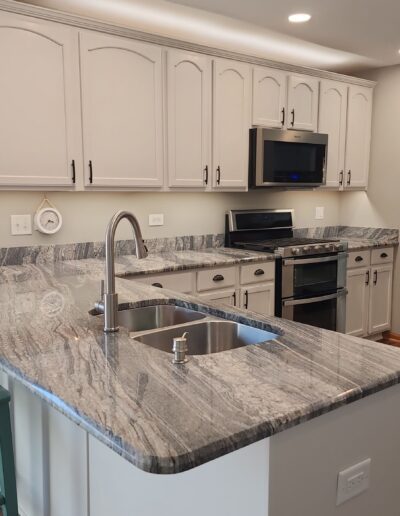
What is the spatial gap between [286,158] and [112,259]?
8.88 feet

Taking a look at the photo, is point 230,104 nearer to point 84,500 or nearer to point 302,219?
point 302,219

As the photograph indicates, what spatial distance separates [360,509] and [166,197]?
2.83 m

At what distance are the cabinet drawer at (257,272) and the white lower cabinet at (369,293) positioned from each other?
3.19ft

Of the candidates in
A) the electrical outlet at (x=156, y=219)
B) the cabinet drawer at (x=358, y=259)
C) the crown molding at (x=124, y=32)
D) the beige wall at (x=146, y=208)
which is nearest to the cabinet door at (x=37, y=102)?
the crown molding at (x=124, y=32)

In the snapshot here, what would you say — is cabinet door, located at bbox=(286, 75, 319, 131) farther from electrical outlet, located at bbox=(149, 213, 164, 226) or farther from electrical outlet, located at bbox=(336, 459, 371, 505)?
electrical outlet, located at bbox=(336, 459, 371, 505)

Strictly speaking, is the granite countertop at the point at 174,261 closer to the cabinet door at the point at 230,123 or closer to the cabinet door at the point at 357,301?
the cabinet door at the point at 230,123

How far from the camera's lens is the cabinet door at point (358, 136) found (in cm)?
446

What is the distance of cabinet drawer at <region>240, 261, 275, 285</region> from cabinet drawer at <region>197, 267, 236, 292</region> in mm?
83

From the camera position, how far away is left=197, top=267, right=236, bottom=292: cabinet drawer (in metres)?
3.21

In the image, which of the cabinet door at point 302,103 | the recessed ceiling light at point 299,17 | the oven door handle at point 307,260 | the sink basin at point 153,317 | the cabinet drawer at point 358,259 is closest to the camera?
the sink basin at point 153,317

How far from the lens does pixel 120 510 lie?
1.38 metres

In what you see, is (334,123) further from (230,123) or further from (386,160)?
(230,123)

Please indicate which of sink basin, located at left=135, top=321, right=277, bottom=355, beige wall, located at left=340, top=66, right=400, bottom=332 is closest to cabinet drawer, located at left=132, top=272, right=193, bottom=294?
sink basin, located at left=135, top=321, right=277, bottom=355

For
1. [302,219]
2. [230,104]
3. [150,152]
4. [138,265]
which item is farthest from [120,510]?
[302,219]
